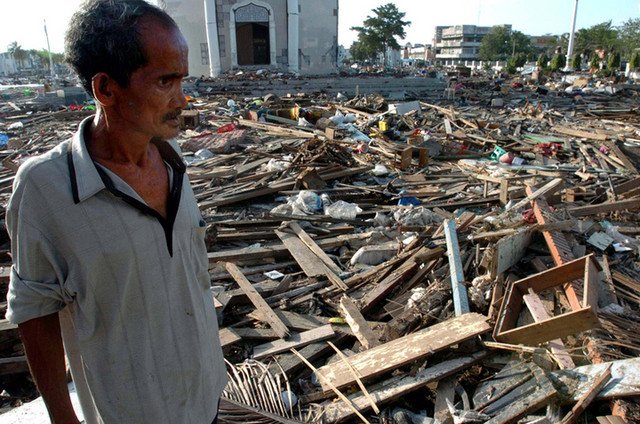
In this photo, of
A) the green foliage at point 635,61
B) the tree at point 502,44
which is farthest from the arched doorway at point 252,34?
the tree at point 502,44

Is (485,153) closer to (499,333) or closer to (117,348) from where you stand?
(499,333)

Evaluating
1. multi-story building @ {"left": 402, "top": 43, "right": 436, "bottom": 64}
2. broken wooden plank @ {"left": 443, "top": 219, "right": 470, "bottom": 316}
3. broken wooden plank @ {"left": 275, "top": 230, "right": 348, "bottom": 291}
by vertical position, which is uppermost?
multi-story building @ {"left": 402, "top": 43, "right": 436, "bottom": 64}

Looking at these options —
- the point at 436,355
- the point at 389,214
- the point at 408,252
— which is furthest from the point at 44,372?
the point at 389,214

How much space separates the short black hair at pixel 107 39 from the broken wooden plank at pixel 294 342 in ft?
9.73

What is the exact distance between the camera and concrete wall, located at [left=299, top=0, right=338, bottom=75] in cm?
3130

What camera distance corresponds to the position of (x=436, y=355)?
3.47 meters

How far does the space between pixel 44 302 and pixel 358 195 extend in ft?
21.4

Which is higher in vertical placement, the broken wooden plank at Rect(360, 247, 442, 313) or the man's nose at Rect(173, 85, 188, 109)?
the man's nose at Rect(173, 85, 188, 109)

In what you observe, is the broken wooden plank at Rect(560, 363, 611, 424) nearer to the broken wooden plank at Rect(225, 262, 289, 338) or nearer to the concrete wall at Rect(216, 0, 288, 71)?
the broken wooden plank at Rect(225, 262, 289, 338)

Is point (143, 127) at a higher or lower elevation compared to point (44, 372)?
higher

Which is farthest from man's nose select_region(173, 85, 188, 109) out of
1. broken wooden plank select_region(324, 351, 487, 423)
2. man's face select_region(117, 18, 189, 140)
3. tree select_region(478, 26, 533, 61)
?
tree select_region(478, 26, 533, 61)

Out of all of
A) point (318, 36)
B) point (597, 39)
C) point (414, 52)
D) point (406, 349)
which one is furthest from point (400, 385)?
point (414, 52)

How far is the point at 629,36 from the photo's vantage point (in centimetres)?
4672

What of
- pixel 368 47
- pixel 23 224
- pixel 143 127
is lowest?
pixel 23 224
